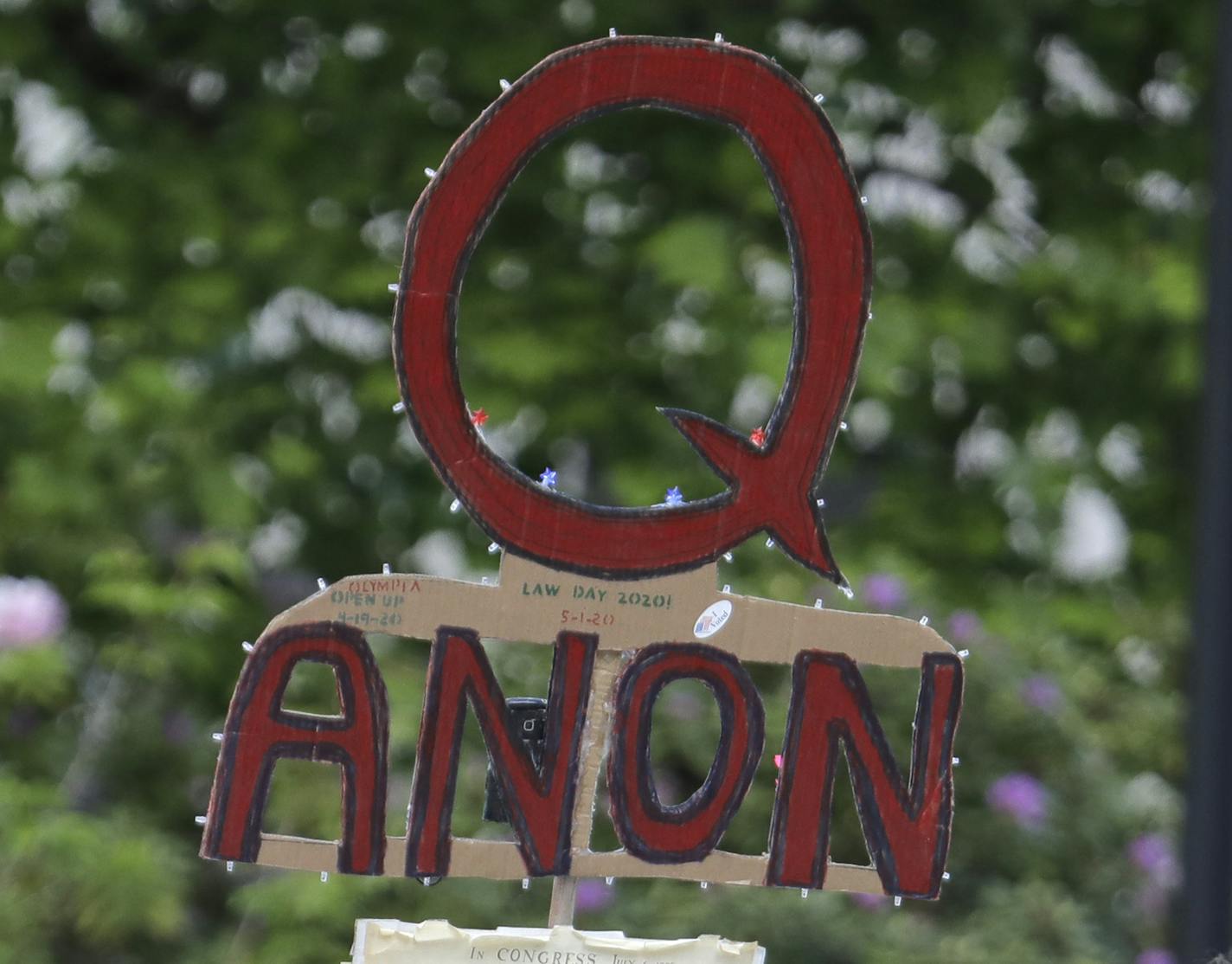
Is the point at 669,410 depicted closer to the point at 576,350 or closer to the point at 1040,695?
the point at 1040,695

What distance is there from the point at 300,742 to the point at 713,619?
0.35 m

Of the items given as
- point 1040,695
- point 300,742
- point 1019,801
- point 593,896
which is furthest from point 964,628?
point 300,742

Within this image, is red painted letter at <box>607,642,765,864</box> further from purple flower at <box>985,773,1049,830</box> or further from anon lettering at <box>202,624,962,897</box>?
purple flower at <box>985,773,1049,830</box>

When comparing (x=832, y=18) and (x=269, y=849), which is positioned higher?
(x=832, y=18)

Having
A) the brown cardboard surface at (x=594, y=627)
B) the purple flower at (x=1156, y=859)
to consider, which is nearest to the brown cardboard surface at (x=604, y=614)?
the brown cardboard surface at (x=594, y=627)

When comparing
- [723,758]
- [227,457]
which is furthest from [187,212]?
[723,758]

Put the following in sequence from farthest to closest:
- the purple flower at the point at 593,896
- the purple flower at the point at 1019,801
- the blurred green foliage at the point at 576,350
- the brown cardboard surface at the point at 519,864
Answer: the blurred green foliage at the point at 576,350
the purple flower at the point at 1019,801
the purple flower at the point at 593,896
the brown cardboard surface at the point at 519,864

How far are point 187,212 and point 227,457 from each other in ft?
1.56

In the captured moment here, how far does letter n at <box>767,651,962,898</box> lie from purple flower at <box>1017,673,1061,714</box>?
1.28 meters

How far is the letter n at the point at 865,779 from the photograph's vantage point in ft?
4.57

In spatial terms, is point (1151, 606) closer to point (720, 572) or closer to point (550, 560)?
point (720, 572)

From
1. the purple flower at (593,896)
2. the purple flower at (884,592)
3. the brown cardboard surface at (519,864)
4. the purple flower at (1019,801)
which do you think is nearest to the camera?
the brown cardboard surface at (519,864)

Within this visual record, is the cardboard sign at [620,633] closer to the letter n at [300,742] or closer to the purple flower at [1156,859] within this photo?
the letter n at [300,742]

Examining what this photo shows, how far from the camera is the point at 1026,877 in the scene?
2.49 meters
